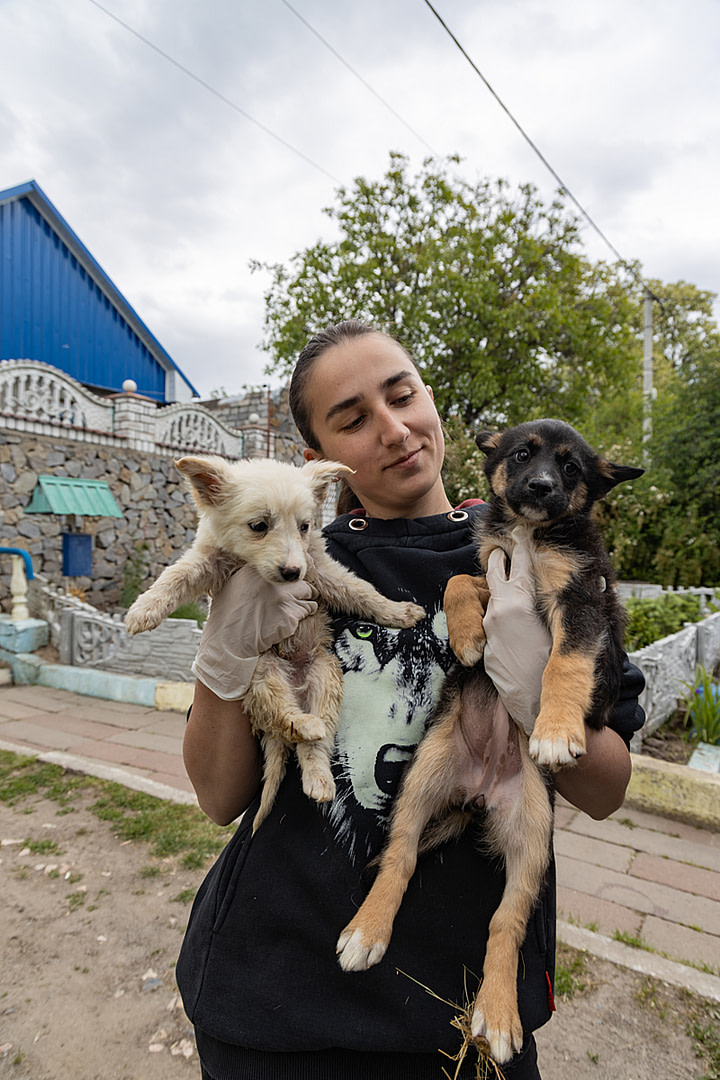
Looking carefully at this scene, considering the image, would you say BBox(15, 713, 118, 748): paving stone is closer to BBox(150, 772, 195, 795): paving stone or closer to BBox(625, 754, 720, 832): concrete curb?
BBox(150, 772, 195, 795): paving stone

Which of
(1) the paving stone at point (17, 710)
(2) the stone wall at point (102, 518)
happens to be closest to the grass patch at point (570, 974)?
(1) the paving stone at point (17, 710)

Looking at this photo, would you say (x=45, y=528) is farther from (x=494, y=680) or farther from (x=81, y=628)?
(x=494, y=680)

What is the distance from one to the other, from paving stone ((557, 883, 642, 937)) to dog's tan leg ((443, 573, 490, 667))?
309 cm

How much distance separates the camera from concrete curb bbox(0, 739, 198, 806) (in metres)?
5.72

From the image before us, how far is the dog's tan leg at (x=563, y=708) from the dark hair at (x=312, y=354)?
117 cm

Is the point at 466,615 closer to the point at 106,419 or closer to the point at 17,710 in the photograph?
the point at 17,710

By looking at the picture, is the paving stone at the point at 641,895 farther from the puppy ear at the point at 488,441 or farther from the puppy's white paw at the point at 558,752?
the puppy ear at the point at 488,441

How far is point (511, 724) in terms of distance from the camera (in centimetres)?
201

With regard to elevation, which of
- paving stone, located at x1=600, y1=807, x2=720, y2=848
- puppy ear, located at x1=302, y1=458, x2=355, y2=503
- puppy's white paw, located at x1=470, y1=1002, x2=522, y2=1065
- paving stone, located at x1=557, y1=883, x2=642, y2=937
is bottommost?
paving stone, located at x1=557, y1=883, x2=642, y2=937

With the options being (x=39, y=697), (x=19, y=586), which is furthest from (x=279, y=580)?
(x=19, y=586)

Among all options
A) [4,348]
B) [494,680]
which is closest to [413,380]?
[494,680]

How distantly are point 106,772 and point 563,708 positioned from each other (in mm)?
5696

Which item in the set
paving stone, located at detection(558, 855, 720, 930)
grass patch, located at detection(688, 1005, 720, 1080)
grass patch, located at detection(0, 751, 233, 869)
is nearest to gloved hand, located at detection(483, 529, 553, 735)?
grass patch, located at detection(688, 1005, 720, 1080)

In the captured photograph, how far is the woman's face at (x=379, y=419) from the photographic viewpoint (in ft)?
6.86
